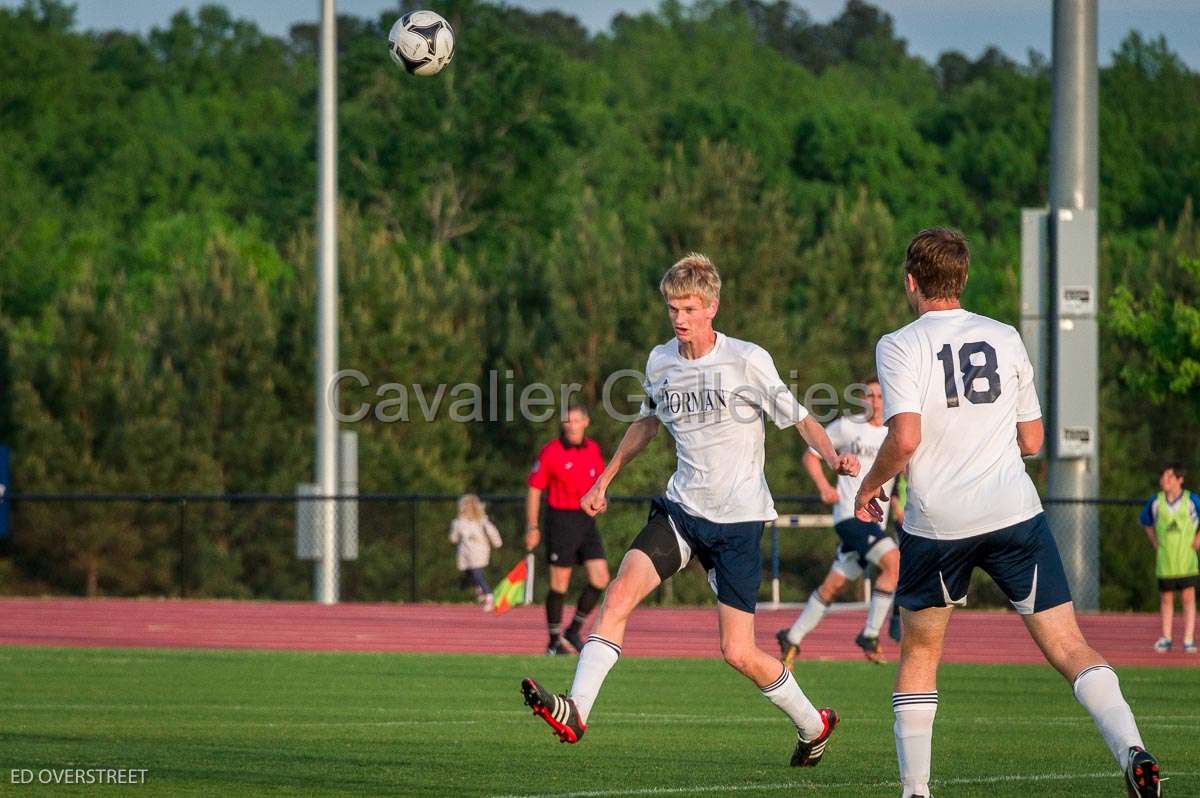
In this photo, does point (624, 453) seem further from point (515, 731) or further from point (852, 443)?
point (852, 443)

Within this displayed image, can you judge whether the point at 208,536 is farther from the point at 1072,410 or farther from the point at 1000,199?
the point at 1000,199

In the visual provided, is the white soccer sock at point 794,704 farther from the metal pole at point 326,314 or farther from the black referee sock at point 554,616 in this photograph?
the metal pole at point 326,314

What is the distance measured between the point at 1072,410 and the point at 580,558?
886 cm

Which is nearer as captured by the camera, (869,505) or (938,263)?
(938,263)

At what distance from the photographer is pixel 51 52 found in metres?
65.1

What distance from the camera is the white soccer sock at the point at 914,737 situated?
6520 millimetres

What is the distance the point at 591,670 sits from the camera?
25.5 ft

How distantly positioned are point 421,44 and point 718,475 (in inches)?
373

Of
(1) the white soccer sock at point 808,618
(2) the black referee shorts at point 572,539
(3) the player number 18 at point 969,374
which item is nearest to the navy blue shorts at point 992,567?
(3) the player number 18 at point 969,374

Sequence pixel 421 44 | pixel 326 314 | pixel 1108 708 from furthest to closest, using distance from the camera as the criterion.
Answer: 1. pixel 326 314
2. pixel 421 44
3. pixel 1108 708

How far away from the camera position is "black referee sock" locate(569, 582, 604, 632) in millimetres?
15547

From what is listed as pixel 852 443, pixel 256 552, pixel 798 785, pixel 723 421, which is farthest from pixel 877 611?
pixel 256 552

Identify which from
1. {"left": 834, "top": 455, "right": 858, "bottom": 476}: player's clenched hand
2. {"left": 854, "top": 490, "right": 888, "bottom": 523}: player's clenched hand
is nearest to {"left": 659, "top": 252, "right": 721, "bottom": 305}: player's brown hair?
{"left": 834, "top": 455, "right": 858, "bottom": 476}: player's clenched hand
